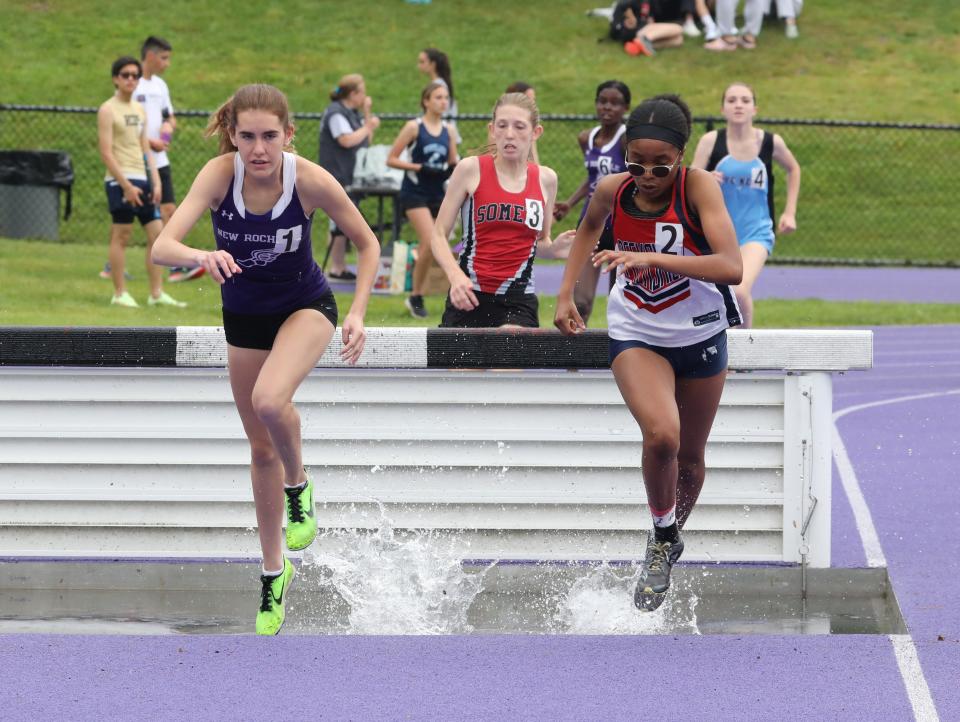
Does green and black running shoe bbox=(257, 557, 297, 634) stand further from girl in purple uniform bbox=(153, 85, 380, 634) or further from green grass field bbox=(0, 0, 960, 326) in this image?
green grass field bbox=(0, 0, 960, 326)

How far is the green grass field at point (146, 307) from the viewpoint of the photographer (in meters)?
12.4

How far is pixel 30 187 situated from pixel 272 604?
1369 centimetres

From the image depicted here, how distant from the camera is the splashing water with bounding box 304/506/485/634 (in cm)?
637

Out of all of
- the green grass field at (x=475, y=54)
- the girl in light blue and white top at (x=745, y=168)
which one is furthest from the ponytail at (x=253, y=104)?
the green grass field at (x=475, y=54)

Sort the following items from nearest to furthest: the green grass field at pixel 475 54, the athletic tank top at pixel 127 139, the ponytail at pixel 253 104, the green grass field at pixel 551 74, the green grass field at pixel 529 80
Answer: the ponytail at pixel 253 104
the athletic tank top at pixel 127 139
the green grass field at pixel 529 80
the green grass field at pixel 551 74
the green grass field at pixel 475 54

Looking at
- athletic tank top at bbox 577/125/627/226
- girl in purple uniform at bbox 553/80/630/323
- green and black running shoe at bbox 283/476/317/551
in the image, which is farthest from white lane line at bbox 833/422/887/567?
green and black running shoe at bbox 283/476/317/551

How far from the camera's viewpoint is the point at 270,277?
18.0 ft

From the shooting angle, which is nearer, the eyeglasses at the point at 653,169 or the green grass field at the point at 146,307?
the eyeglasses at the point at 653,169

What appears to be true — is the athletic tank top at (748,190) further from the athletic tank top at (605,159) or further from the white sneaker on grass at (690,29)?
the white sneaker on grass at (690,29)

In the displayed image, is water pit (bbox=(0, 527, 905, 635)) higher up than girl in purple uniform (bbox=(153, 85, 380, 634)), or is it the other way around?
girl in purple uniform (bbox=(153, 85, 380, 634))

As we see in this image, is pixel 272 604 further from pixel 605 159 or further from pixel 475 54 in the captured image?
pixel 475 54

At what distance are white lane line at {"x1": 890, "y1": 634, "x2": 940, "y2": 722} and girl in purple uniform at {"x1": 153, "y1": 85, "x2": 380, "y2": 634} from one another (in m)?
2.22

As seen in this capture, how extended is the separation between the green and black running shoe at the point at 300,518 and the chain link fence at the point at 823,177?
13.8m

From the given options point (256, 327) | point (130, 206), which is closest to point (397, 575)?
point (256, 327)
